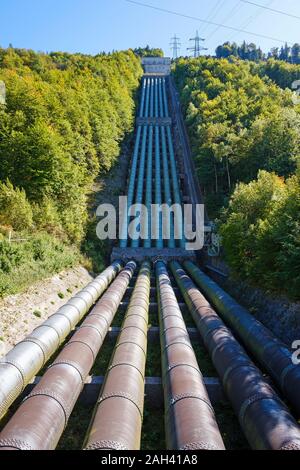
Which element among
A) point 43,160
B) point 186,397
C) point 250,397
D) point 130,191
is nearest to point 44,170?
point 43,160

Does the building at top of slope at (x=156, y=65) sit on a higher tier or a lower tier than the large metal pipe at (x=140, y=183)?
higher

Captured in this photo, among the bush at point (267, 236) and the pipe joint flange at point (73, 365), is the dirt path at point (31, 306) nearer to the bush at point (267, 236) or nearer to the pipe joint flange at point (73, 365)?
the pipe joint flange at point (73, 365)

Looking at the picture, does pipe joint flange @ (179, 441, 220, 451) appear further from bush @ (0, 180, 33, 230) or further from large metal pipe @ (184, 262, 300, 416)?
bush @ (0, 180, 33, 230)

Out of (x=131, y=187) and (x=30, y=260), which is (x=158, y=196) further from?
(x=30, y=260)

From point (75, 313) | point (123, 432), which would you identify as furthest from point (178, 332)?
point (123, 432)

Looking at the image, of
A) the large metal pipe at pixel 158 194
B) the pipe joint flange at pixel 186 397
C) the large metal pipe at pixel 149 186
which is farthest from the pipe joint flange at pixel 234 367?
the large metal pipe at pixel 149 186
